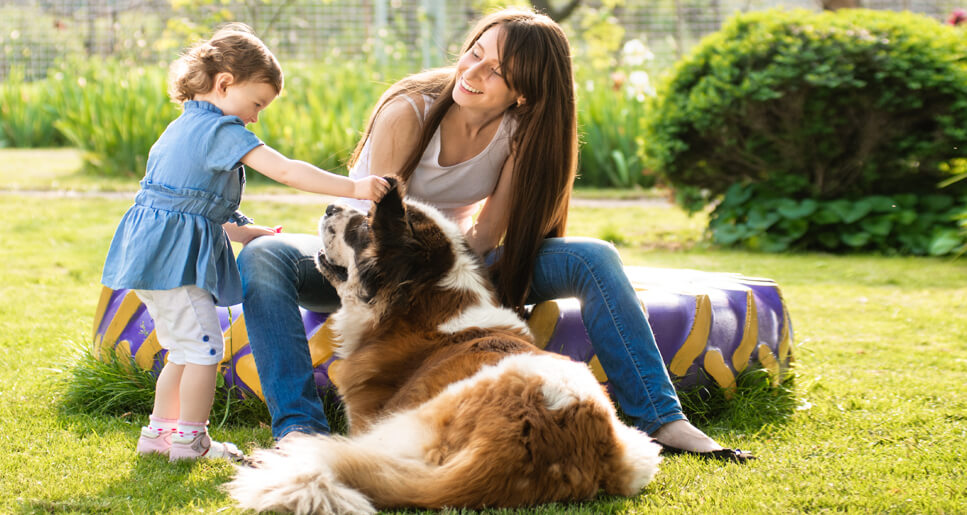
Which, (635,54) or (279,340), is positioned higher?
(635,54)

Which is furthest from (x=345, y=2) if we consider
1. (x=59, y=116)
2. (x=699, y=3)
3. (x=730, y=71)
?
(x=730, y=71)

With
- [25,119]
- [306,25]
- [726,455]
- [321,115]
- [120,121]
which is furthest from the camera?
[306,25]

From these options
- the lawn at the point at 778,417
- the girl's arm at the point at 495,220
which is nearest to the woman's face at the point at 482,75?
the girl's arm at the point at 495,220

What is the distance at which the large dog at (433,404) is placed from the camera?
2.29 m

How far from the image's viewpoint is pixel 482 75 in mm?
3340

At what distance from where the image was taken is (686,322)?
3.54m

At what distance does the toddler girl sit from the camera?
2.76m

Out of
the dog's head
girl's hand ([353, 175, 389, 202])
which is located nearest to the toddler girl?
girl's hand ([353, 175, 389, 202])

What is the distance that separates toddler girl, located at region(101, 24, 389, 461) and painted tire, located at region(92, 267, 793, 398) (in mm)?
468

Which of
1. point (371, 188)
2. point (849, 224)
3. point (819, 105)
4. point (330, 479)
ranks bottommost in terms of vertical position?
point (849, 224)

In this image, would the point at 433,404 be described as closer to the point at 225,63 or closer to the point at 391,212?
the point at 391,212

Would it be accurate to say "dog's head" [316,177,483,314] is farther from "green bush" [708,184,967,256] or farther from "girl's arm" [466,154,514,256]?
"green bush" [708,184,967,256]

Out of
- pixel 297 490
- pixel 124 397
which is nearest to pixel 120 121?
pixel 124 397

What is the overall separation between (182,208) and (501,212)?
4.10 ft
